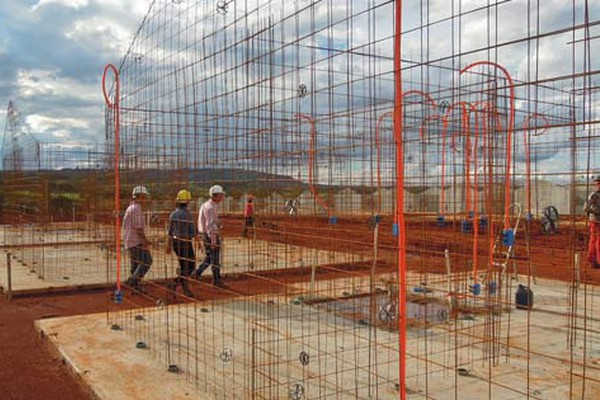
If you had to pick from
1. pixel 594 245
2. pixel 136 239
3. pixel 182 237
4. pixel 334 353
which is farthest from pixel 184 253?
pixel 594 245

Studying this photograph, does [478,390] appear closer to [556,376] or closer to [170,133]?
[556,376]

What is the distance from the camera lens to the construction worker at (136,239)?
6.82 metres

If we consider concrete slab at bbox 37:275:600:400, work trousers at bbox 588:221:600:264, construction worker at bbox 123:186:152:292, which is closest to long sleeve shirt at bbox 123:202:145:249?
construction worker at bbox 123:186:152:292

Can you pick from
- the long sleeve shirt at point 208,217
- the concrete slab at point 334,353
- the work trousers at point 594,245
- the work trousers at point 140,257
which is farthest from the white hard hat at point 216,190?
the work trousers at point 594,245

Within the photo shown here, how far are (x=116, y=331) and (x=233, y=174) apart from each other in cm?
207

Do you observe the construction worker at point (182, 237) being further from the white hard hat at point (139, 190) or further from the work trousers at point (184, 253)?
the white hard hat at point (139, 190)

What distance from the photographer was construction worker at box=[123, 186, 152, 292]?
22.4ft

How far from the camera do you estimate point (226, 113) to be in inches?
182

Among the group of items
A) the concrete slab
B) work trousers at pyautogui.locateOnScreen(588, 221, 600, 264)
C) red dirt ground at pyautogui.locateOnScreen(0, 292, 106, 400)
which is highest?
work trousers at pyautogui.locateOnScreen(588, 221, 600, 264)

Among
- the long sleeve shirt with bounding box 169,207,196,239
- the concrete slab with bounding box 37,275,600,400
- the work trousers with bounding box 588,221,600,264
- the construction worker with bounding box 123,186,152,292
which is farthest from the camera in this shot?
the work trousers with bounding box 588,221,600,264

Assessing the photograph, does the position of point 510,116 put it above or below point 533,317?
above

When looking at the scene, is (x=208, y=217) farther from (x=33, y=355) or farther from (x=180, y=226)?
(x=33, y=355)

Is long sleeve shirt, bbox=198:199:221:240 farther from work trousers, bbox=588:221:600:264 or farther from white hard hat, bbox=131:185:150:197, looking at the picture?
work trousers, bbox=588:221:600:264

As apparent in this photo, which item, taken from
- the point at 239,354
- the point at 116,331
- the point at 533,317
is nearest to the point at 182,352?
the point at 239,354
